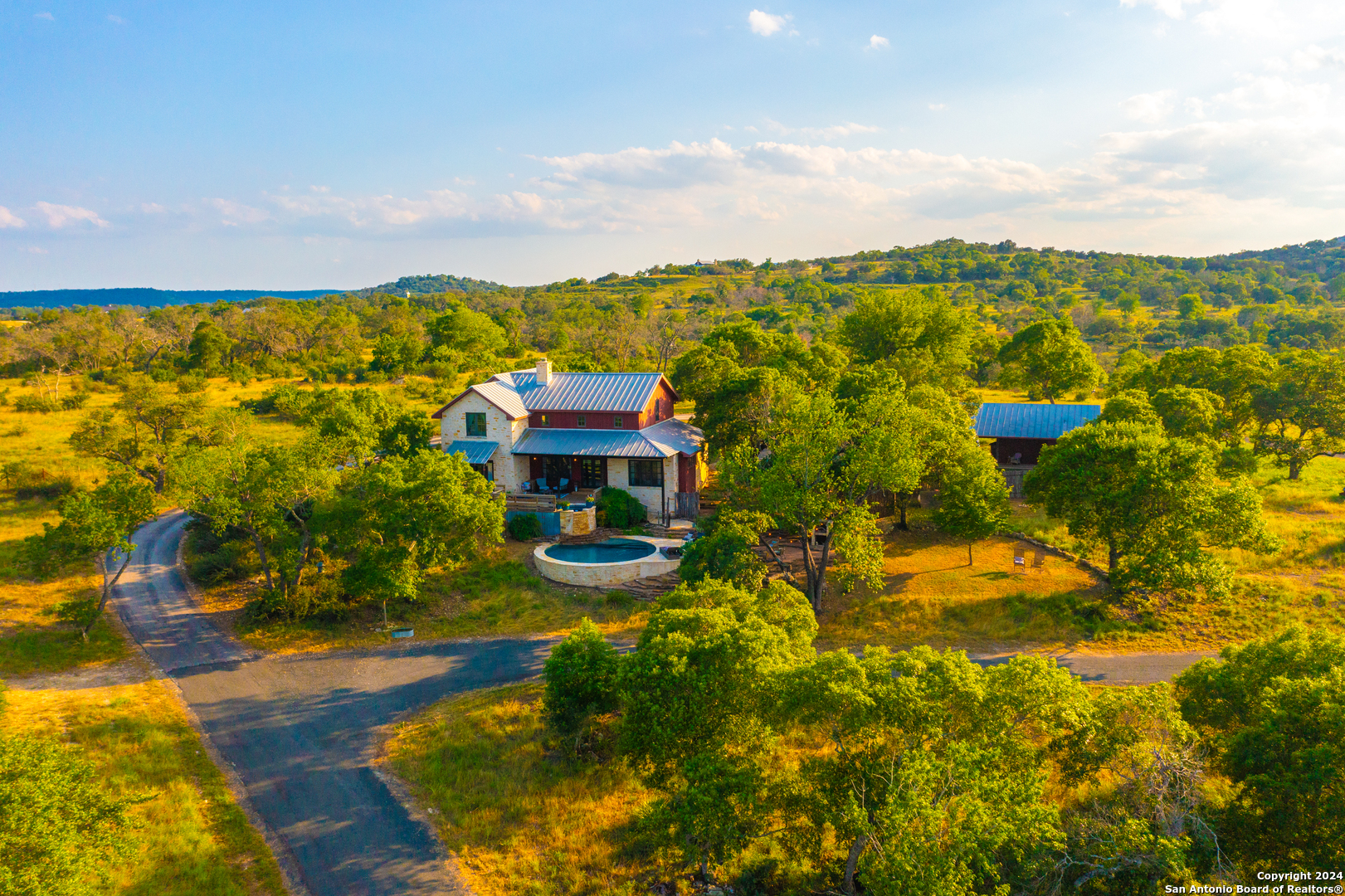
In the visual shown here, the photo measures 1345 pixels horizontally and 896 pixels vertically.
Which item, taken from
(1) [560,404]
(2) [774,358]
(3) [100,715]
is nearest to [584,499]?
(1) [560,404]

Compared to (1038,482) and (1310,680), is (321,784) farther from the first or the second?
(1038,482)

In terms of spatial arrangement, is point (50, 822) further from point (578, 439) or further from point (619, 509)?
point (578, 439)

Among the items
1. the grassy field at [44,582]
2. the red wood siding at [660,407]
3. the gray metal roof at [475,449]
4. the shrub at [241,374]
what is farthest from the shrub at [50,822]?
the shrub at [241,374]

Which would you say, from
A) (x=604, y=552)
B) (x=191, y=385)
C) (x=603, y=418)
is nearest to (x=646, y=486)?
(x=603, y=418)

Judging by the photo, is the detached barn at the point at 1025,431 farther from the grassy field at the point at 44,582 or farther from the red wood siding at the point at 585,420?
the grassy field at the point at 44,582

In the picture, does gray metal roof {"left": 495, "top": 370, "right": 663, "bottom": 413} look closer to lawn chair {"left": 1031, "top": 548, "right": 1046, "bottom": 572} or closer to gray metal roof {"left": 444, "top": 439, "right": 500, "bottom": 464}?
gray metal roof {"left": 444, "top": 439, "right": 500, "bottom": 464}

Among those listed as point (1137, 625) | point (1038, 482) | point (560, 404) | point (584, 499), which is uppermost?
point (560, 404)
